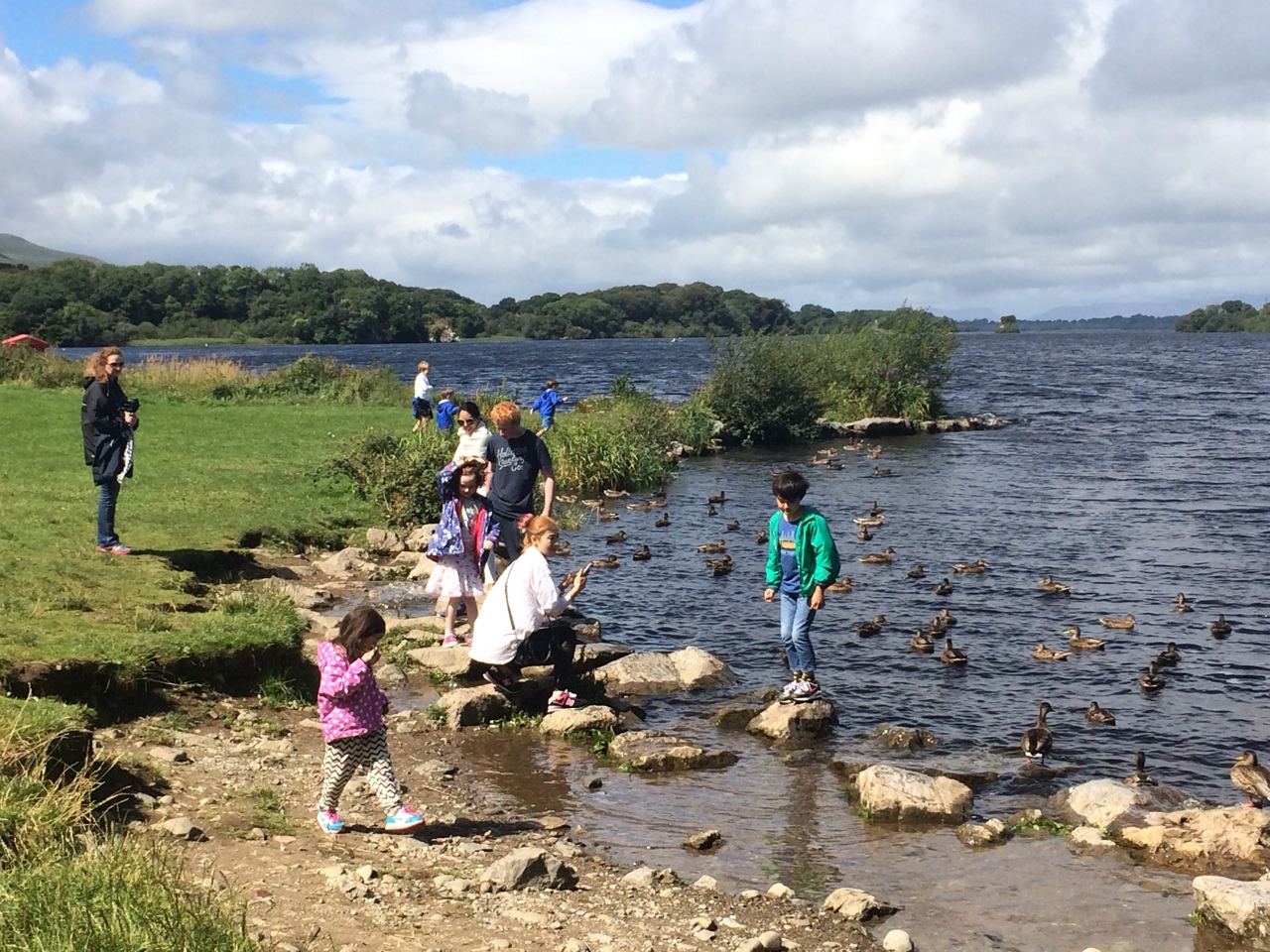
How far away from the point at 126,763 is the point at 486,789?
2.59 metres

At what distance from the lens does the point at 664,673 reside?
489 inches

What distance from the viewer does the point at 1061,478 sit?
2997 cm

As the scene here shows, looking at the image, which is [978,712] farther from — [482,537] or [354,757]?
[354,757]

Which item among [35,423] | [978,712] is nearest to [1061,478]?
[978,712]

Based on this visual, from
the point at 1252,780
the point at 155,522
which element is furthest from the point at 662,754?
the point at 155,522

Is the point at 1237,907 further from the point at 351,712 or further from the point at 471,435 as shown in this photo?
the point at 471,435

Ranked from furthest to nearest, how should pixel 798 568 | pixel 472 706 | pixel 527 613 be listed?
pixel 798 568 < pixel 472 706 < pixel 527 613

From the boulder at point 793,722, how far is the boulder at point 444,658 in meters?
2.86

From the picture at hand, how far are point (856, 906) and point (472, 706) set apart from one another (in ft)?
14.3

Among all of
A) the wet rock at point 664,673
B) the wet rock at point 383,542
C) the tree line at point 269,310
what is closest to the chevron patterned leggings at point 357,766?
the wet rock at point 664,673

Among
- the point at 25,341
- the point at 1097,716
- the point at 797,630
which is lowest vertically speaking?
the point at 1097,716

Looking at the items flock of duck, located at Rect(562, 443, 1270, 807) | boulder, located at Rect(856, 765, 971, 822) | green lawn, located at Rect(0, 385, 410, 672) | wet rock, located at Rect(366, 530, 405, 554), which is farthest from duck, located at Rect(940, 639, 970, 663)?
wet rock, located at Rect(366, 530, 405, 554)

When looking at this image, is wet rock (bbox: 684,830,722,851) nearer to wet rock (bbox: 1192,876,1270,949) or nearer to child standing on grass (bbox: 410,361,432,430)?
wet rock (bbox: 1192,876,1270,949)

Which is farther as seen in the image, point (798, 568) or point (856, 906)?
point (798, 568)
